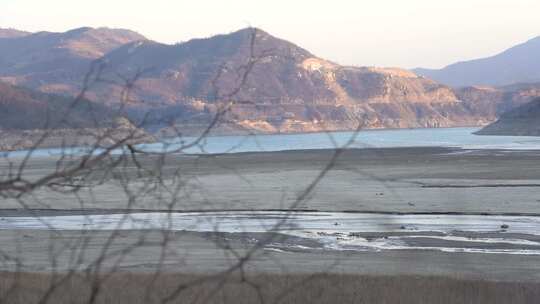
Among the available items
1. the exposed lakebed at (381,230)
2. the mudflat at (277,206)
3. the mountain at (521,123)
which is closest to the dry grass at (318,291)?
the mudflat at (277,206)

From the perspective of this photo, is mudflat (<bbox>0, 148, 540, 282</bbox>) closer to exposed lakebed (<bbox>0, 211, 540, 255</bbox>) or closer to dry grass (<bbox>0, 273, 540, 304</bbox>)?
dry grass (<bbox>0, 273, 540, 304</bbox>)

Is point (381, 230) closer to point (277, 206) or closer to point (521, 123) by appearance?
point (277, 206)

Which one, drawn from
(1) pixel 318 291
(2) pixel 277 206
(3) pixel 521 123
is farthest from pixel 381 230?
(3) pixel 521 123

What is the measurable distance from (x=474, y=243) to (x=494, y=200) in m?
14.3

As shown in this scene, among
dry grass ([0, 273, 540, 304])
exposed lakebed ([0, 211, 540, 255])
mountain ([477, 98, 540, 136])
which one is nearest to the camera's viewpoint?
dry grass ([0, 273, 540, 304])

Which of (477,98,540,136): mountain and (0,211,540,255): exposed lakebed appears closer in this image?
(0,211,540,255): exposed lakebed

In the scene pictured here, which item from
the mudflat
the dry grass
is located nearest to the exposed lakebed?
the mudflat

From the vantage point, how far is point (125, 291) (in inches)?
399

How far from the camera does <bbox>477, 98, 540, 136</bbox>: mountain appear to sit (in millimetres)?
166225

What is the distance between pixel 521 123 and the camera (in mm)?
174750

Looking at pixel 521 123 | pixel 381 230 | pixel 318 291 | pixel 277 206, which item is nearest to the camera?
pixel 318 291

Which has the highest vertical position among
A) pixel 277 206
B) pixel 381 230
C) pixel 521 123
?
pixel 381 230

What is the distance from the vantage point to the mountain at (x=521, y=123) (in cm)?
16623

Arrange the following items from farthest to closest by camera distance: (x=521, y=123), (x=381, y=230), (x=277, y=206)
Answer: (x=521, y=123) < (x=277, y=206) < (x=381, y=230)
